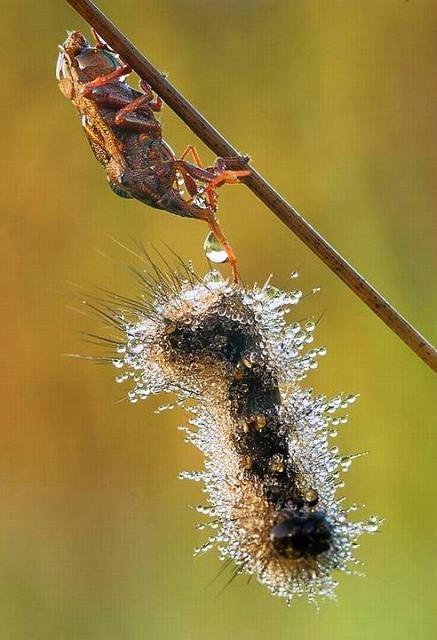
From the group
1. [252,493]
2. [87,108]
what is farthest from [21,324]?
[252,493]

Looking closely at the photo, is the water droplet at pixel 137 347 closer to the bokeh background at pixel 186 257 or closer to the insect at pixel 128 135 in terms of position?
the insect at pixel 128 135

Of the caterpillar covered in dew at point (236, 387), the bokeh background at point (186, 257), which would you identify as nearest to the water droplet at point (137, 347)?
the caterpillar covered in dew at point (236, 387)

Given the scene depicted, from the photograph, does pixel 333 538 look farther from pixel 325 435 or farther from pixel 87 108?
pixel 87 108

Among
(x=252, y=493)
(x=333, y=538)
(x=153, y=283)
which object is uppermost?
(x=153, y=283)

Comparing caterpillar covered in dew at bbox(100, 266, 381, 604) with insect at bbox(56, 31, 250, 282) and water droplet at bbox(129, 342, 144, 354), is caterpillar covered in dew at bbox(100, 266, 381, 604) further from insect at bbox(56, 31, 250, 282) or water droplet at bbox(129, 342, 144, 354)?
insect at bbox(56, 31, 250, 282)

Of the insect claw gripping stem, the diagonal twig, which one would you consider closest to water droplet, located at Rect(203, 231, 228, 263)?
the diagonal twig

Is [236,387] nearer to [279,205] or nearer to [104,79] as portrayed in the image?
[279,205]

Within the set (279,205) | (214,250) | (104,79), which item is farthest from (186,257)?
(279,205)
